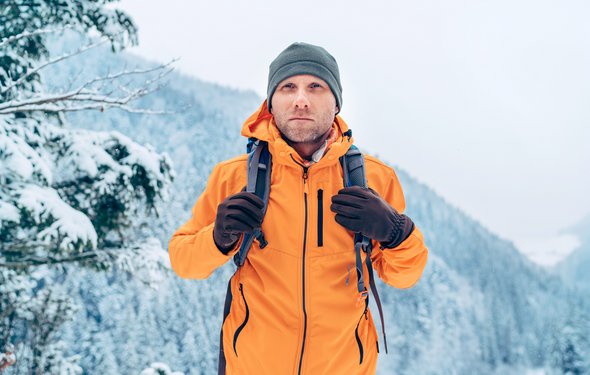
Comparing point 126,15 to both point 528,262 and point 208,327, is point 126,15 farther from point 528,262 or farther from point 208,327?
point 528,262

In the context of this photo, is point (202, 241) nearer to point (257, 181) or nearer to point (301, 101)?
point (257, 181)

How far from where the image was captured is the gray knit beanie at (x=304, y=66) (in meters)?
2.24

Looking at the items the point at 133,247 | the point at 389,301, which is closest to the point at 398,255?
the point at 133,247

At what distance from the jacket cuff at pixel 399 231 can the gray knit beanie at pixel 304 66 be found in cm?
78

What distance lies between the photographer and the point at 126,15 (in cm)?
597

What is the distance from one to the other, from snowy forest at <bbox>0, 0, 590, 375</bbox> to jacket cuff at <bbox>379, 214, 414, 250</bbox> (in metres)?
2.92

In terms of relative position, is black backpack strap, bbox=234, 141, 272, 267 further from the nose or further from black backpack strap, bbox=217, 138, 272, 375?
the nose

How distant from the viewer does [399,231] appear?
6.35ft

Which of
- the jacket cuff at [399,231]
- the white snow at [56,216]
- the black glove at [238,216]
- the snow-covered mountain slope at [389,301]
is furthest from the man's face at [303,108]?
the snow-covered mountain slope at [389,301]

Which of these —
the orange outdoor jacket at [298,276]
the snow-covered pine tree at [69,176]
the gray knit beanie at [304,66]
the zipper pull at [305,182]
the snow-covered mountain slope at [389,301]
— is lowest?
the orange outdoor jacket at [298,276]

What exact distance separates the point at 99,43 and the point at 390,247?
3713 mm

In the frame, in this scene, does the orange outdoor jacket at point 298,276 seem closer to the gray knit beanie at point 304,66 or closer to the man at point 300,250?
the man at point 300,250

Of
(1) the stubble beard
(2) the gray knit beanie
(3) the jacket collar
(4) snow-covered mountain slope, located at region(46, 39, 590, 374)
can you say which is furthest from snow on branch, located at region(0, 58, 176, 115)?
(1) the stubble beard

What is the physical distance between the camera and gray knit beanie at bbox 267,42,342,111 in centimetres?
224
